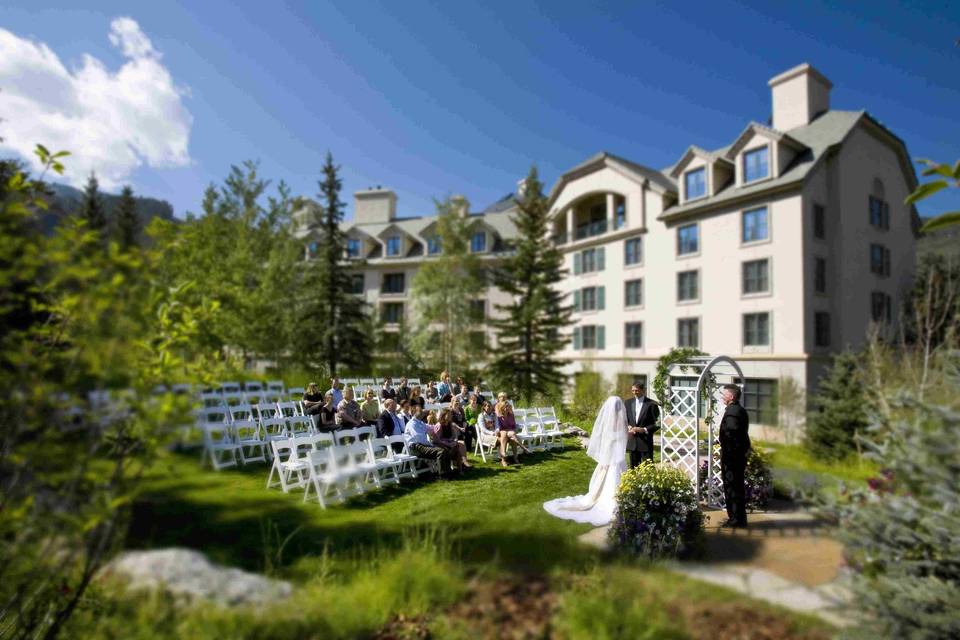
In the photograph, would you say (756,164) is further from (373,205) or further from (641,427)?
(373,205)

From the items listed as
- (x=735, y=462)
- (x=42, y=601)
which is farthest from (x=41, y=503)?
(x=735, y=462)

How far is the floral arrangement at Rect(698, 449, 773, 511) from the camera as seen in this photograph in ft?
19.2

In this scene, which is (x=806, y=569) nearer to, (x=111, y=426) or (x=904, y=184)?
(x=111, y=426)

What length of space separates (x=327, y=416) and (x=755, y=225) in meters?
22.6

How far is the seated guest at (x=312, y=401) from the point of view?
32.6ft

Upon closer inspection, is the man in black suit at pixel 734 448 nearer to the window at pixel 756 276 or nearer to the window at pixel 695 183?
the window at pixel 756 276

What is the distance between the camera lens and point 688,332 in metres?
27.0

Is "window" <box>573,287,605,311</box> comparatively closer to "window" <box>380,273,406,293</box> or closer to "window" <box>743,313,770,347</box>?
"window" <box>743,313,770,347</box>

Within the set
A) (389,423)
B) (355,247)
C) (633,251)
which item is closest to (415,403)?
(389,423)

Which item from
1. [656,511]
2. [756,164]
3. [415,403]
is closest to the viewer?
[656,511]

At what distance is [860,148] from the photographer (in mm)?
24641

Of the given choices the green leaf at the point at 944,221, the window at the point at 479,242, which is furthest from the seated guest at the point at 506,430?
the window at the point at 479,242

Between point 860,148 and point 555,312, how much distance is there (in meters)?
16.6

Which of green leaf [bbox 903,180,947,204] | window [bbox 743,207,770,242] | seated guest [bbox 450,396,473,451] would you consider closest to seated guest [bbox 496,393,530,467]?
seated guest [bbox 450,396,473,451]
